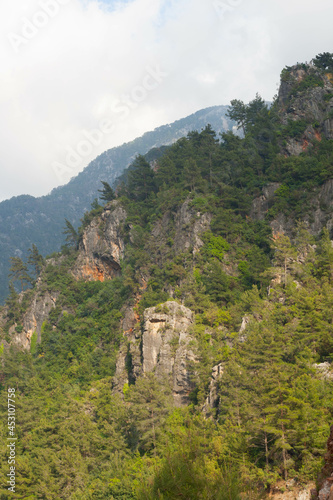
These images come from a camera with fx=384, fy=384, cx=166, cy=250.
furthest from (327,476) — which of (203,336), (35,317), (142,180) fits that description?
(142,180)

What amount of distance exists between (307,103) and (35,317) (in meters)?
59.3

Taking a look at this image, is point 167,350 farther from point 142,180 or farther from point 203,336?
point 142,180

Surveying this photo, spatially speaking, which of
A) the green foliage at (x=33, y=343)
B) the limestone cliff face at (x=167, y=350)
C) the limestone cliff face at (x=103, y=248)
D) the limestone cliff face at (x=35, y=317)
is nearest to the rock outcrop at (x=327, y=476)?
the limestone cliff face at (x=167, y=350)

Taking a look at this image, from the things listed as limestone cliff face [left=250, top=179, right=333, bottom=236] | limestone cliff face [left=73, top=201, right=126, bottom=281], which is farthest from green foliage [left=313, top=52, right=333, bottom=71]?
limestone cliff face [left=73, top=201, right=126, bottom=281]

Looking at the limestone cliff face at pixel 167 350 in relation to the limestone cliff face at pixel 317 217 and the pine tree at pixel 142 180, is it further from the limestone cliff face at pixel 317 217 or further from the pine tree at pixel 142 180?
the pine tree at pixel 142 180

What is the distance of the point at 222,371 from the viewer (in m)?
32.2

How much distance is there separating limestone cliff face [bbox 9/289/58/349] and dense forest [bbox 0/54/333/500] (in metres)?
1.28

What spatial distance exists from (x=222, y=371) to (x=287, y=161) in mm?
35221

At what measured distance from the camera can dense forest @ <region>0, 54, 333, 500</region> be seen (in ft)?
67.1

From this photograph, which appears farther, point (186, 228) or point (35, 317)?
point (35, 317)

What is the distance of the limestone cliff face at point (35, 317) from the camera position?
66812 mm

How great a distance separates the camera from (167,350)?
39.9 m

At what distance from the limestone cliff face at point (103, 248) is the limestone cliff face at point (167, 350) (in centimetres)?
2599

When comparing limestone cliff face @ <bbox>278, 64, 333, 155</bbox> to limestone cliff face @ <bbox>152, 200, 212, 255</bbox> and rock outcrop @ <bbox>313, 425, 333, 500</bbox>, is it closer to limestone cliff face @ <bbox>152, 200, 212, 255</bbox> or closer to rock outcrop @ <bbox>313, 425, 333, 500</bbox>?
limestone cliff face @ <bbox>152, 200, 212, 255</bbox>
